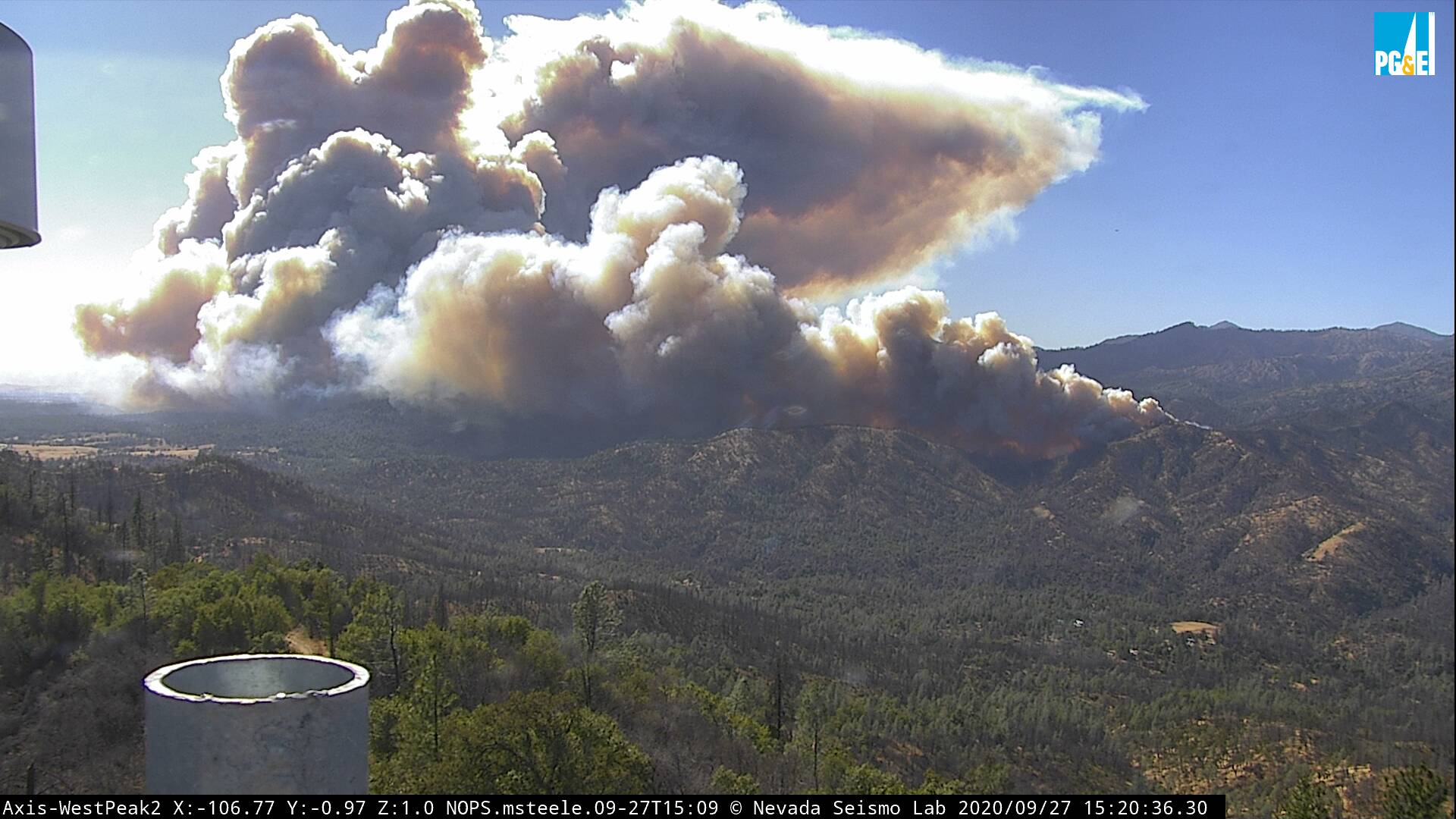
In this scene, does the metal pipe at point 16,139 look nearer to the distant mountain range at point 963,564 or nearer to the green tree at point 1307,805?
the distant mountain range at point 963,564

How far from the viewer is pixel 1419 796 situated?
30.5 metres

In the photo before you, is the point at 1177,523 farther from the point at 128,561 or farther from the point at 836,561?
the point at 128,561

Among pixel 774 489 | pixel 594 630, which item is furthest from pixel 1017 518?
pixel 594 630

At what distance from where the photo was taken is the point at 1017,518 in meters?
199

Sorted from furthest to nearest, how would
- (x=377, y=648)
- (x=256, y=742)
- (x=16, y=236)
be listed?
1. (x=377, y=648)
2. (x=16, y=236)
3. (x=256, y=742)

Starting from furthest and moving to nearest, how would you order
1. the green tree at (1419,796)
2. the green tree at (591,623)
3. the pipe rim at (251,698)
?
the green tree at (591,623)
the green tree at (1419,796)
the pipe rim at (251,698)

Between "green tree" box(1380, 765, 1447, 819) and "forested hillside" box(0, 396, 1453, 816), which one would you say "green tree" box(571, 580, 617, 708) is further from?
"green tree" box(1380, 765, 1447, 819)

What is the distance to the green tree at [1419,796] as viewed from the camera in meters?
29.5

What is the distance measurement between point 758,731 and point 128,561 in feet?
116

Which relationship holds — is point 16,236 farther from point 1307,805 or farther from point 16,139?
point 1307,805

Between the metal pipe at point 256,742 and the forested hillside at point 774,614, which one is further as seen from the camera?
the forested hillside at point 774,614

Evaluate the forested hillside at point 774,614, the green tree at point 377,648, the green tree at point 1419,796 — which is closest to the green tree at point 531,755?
the forested hillside at point 774,614

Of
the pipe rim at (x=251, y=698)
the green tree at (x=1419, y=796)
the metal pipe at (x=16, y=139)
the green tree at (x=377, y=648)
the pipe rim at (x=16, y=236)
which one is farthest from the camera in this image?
the green tree at (x=377, y=648)

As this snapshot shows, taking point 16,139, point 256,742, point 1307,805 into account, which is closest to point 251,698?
point 256,742
